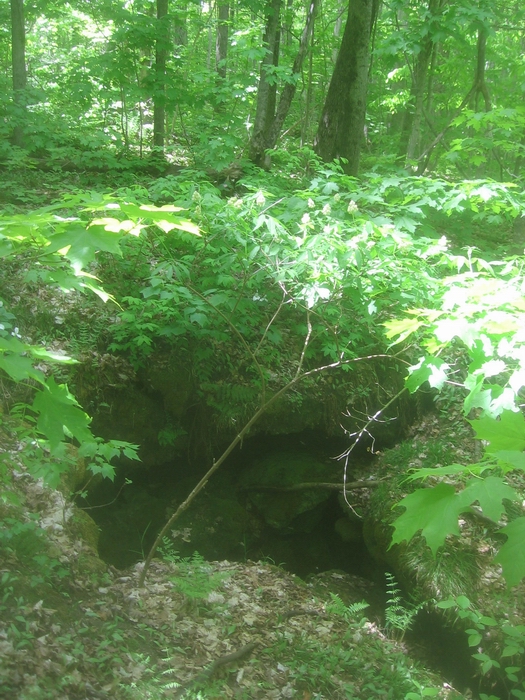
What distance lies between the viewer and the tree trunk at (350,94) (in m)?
6.28

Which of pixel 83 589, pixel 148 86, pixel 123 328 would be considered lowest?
pixel 83 589

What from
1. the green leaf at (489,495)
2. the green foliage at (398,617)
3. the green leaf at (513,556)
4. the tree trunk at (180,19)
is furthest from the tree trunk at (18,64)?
the green leaf at (513,556)

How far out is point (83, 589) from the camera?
304cm

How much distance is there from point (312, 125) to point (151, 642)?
37.1ft

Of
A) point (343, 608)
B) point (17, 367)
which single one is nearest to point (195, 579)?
point (343, 608)

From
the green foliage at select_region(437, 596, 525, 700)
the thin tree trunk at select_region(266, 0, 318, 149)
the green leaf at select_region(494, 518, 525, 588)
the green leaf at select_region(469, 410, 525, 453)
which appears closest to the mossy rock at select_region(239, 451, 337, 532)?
the green foliage at select_region(437, 596, 525, 700)

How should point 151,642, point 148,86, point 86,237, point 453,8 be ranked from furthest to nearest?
point 148,86 < point 453,8 < point 151,642 < point 86,237

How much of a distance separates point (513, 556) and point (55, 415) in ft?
4.39

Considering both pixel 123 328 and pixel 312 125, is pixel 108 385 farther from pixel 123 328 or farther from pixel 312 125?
pixel 312 125

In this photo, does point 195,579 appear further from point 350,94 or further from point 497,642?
point 350,94

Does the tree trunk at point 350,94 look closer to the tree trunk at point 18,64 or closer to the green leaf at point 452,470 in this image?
the tree trunk at point 18,64

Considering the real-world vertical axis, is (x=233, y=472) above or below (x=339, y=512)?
above

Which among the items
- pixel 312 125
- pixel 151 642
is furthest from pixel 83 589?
pixel 312 125

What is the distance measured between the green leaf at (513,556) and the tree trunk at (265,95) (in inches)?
297
